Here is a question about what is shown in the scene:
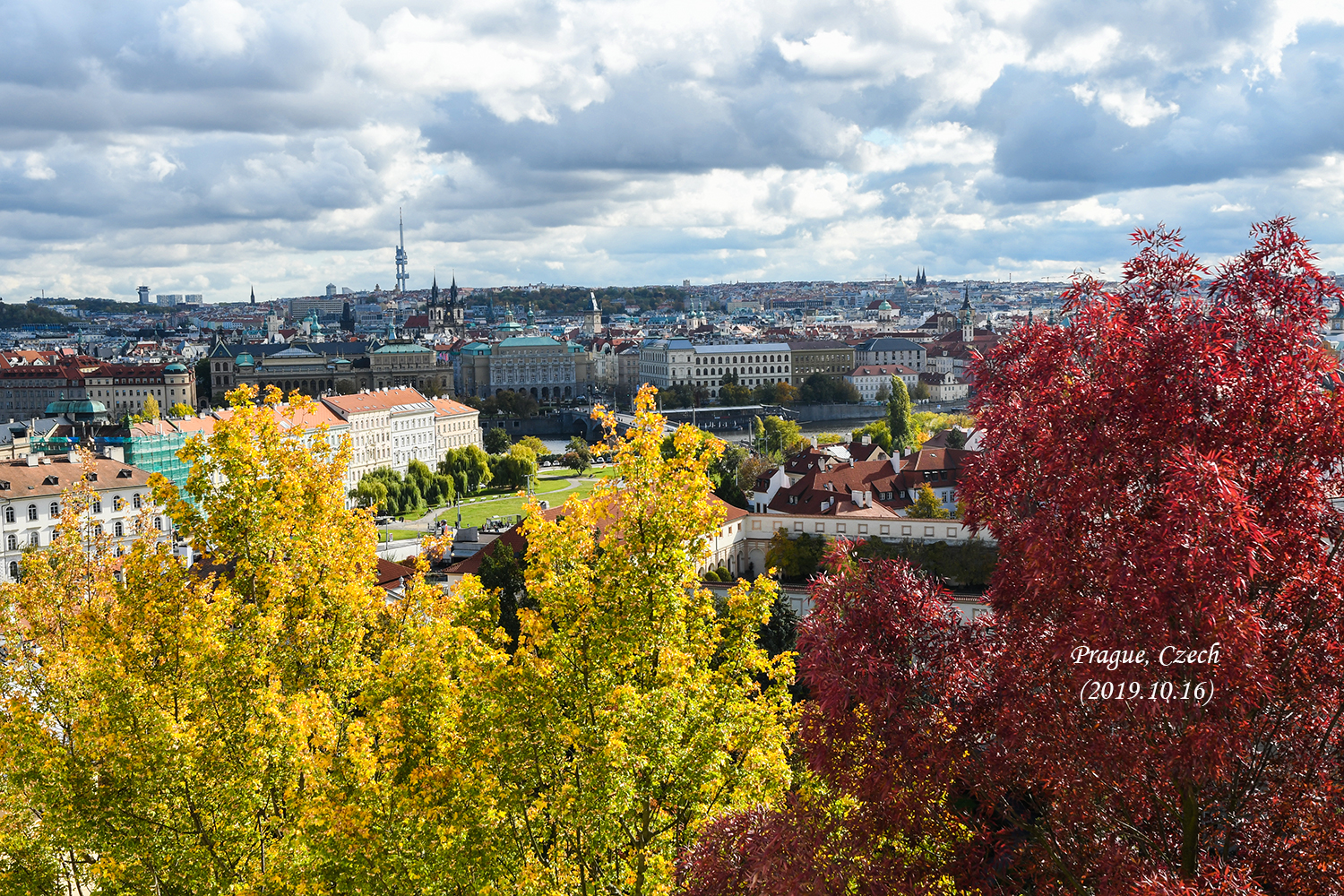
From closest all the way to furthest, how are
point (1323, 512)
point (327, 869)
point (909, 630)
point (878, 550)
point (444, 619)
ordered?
point (1323, 512) < point (909, 630) < point (327, 869) < point (444, 619) < point (878, 550)

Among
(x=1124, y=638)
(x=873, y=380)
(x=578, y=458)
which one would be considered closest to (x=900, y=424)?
(x=578, y=458)

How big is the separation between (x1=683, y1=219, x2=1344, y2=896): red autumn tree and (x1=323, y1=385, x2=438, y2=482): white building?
88271mm

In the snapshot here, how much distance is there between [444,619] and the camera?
13203 mm

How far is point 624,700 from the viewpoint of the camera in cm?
994

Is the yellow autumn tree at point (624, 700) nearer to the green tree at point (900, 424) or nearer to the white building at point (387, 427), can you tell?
the green tree at point (900, 424)

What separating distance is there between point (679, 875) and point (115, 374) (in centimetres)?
14638

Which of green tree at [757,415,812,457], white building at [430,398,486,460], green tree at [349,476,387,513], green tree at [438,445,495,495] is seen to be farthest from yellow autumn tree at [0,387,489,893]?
white building at [430,398,486,460]

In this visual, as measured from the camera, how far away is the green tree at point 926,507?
1918 inches

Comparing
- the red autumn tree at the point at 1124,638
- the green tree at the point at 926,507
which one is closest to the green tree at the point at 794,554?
the green tree at the point at 926,507

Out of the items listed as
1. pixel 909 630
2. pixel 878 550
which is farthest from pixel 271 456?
pixel 878 550

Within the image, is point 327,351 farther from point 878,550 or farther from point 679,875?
point 679,875

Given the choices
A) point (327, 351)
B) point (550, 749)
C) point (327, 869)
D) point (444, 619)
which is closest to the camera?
point (550, 749)

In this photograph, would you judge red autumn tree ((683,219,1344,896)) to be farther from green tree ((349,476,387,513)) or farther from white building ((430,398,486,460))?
Result: white building ((430,398,486,460))

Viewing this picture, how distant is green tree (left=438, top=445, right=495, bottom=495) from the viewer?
286 feet
